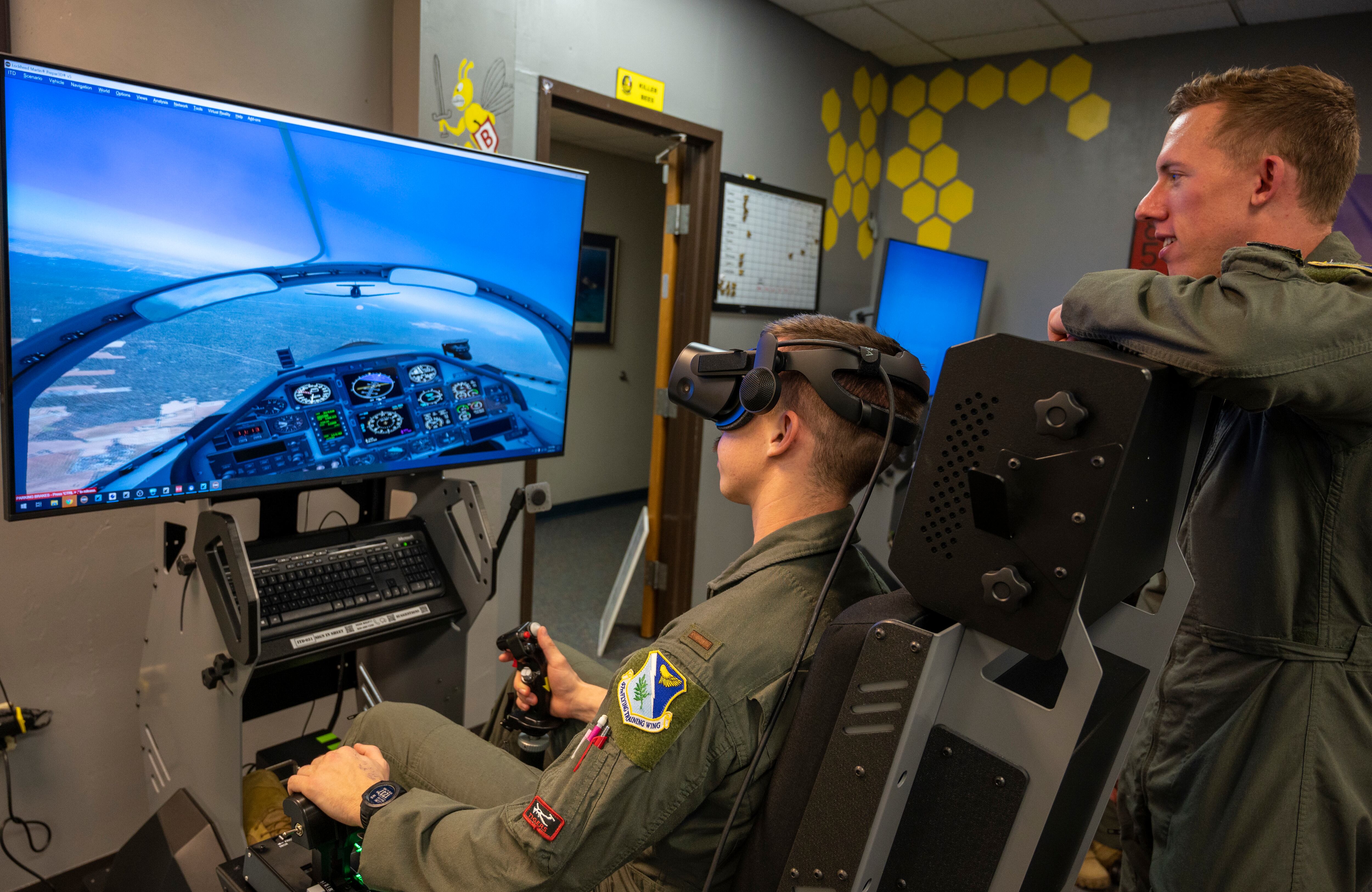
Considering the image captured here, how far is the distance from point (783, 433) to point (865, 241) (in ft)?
11.1

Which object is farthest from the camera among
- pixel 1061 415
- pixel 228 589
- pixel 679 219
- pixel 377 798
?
pixel 679 219

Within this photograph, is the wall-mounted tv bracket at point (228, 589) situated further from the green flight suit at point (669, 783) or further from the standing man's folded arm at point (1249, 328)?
the standing man's folded arm at point (1249, 328)

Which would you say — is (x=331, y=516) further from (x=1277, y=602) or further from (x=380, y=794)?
(x=1277, y=602)

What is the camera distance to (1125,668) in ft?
2.75

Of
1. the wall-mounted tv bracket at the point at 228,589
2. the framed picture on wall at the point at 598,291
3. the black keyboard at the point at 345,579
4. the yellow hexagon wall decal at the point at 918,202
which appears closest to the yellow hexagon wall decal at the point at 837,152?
the yellow hexagon wall decal at the point at 918,202

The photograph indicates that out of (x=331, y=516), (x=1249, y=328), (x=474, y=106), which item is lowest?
(x=331, y=516)

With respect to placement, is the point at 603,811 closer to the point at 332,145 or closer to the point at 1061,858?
Result: the point at 1061,858

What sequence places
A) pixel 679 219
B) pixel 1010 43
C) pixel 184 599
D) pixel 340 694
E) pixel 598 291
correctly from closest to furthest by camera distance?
1. pixel 184 599
2. pixel 340 694
3. pixel 679 219
4. pixel 1010 43
5. pixel 598 291

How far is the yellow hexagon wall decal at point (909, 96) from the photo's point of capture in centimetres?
413

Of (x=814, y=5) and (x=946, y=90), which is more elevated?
(x=814, y=5)

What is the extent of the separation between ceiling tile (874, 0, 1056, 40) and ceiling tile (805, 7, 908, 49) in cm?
6

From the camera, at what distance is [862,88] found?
3998mm

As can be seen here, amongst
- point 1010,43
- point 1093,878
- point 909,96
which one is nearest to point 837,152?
point 909,96

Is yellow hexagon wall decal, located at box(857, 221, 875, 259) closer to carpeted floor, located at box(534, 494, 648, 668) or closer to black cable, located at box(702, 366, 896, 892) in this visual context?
carpeted floor, located at box(534, 494, 648, 668)
